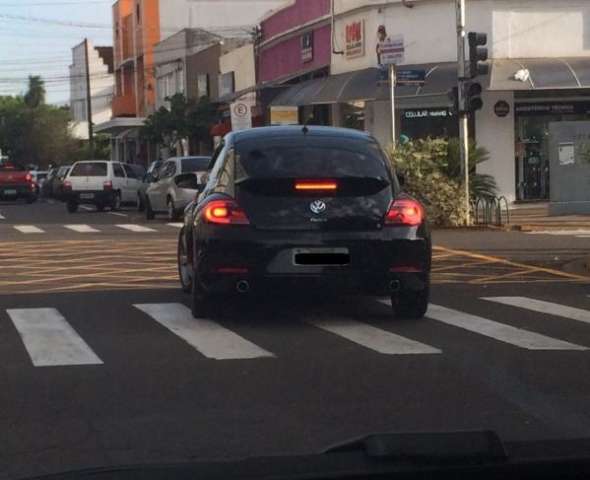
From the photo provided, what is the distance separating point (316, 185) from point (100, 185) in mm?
27502

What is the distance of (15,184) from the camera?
157 feet

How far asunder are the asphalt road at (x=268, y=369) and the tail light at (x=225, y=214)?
974mm

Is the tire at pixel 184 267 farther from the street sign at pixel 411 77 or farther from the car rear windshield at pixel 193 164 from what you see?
the car rear windshield at pixel 193 164

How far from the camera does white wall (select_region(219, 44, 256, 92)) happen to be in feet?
157

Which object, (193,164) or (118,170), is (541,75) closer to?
(193,164)

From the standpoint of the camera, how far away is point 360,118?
115 ft

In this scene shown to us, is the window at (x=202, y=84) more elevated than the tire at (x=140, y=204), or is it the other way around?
the window at (x=202, y=84)

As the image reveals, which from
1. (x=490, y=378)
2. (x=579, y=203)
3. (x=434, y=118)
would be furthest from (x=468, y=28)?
(x=490, y=378)

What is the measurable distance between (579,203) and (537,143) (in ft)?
18.1

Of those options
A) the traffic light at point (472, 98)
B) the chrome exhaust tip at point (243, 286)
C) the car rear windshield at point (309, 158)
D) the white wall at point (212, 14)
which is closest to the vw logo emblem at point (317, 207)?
the car rear windshield at point (309, 158)

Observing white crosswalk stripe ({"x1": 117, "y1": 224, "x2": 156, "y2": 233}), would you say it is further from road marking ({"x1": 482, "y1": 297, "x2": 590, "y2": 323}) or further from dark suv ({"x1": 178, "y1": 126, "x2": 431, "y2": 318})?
dark suv ({"x1": 178, "y1": 126, "x2": 431, "y2": 318})

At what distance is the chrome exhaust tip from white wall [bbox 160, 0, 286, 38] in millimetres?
57833

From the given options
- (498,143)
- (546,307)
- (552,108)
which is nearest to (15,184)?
(498,143)

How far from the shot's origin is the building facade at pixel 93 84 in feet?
329
